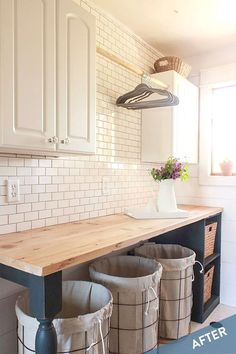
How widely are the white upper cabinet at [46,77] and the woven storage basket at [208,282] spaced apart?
165cm

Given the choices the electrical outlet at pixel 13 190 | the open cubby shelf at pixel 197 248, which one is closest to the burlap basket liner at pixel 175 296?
the open cubby shelf at pixel 197 248

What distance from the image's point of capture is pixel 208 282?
8.67 ft

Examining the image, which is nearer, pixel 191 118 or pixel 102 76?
pixel 102 76

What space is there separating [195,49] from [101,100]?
1262 millimetres

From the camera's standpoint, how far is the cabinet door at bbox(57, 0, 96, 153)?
149cm

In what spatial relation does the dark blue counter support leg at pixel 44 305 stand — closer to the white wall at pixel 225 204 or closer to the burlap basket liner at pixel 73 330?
the burlap basket liner at pixel 73 330

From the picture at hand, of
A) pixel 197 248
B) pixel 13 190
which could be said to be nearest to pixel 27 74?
pixel 13 190

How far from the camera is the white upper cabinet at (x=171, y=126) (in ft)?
8.45

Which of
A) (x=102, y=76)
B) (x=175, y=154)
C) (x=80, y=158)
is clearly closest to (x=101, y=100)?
(x=102, y=76)

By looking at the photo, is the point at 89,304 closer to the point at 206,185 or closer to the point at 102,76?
the point at 102,76

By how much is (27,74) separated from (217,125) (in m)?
2.15

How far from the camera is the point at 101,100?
224 cm

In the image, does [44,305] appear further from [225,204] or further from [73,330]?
[225,204]

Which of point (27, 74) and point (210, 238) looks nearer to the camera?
point (27, 74)
